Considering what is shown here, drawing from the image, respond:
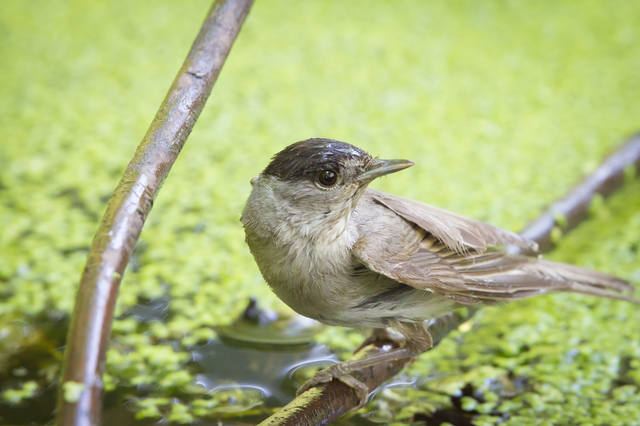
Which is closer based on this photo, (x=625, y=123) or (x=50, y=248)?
(x=50, y=248)

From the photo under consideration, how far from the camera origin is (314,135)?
4.66m

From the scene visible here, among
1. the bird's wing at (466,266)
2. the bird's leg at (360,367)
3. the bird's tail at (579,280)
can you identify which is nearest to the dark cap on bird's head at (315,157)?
the bird's wing at (466,266)

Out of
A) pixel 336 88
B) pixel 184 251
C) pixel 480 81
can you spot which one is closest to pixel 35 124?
pixel 184 251

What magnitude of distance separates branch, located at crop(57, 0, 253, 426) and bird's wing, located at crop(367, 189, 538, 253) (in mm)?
683

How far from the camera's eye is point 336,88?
5406 millimetres

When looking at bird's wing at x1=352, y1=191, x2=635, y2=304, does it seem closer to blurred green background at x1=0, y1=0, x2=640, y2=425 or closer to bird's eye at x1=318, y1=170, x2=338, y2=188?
bird's eye at x1=318, y1=170, x2=338, y2=188

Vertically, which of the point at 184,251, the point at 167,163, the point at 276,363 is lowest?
the point at 276,363

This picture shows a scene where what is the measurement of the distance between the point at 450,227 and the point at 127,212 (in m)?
1.15

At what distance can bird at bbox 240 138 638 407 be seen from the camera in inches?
75.2

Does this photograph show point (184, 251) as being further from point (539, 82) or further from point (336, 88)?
point (539, 82)

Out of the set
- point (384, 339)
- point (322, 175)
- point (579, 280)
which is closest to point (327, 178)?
point (322, 175)

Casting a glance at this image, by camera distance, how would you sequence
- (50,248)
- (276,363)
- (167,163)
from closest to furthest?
(167,163) < (276,363) < (50,248)

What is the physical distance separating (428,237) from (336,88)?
11.1ft

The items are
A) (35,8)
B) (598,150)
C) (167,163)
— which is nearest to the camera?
(167,163)
